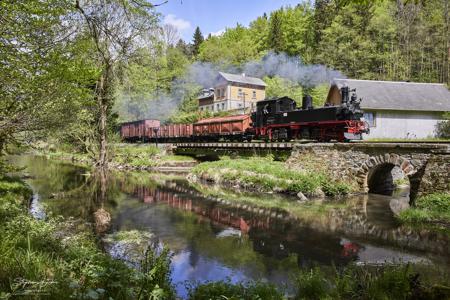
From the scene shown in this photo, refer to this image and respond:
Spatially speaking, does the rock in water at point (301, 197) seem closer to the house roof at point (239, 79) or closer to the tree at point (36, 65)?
the tree at point (36, 65)

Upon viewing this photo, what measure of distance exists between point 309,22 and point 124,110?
3614 cm

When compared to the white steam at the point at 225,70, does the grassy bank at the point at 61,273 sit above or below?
below

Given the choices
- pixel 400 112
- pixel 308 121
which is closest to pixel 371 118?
pixel 400 112

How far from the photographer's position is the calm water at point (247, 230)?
927 centimetres

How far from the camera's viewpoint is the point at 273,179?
20391 millimetres

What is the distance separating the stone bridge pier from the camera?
14672mm

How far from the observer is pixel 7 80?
7762 mm

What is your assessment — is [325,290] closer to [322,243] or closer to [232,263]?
[232,263]

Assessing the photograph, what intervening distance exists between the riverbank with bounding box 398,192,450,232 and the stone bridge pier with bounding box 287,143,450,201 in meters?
0.52


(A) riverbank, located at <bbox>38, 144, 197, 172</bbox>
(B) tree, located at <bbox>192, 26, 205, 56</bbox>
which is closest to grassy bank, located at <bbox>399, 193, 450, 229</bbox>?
(A) riverbank, located at <bbox>38, 144, 197, 172</bbox>

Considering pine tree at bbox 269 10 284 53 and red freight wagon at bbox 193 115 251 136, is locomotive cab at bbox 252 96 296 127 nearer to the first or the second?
red freight wagon at bbox 193 115 251 136

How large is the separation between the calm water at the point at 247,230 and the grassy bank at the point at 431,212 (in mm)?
672

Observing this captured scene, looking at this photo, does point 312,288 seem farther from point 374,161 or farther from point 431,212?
point 374,161

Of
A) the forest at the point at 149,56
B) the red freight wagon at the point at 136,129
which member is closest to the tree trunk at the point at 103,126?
the forest at the point at 149,56
